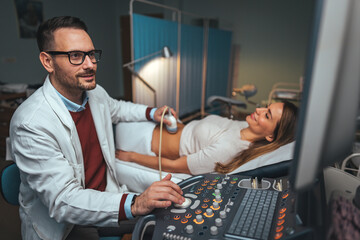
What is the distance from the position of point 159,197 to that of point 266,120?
801 millimetres

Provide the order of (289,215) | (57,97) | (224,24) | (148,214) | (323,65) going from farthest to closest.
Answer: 1. (224,24)
2. (57,97)
3. (148,214)
4. (289,215)
5. (323,65)

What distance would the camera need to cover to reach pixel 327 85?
13.6 inches

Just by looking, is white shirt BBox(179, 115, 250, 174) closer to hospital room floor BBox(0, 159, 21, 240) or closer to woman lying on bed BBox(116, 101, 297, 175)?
woman lying on bed BBox(116, 101, 297, 175)

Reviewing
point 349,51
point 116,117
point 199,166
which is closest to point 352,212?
point 349,51

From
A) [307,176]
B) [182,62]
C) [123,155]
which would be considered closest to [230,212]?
[307,176]

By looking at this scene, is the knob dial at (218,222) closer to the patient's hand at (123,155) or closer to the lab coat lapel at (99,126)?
the lab coat lapel at (99,126)

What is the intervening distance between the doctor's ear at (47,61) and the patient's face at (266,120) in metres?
0.96

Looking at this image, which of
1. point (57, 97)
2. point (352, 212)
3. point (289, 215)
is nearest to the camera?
point (352, 212)

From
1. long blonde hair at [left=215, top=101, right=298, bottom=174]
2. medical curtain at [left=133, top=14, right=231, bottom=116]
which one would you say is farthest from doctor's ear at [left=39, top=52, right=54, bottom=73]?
medical curtain at [left=133, top=14, right=231, bottom=116]

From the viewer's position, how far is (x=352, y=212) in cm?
49

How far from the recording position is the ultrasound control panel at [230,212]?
591 mm

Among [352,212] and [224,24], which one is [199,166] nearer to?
[352,212]

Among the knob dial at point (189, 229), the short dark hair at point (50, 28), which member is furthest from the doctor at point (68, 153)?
the knob dial at point (189, 229)

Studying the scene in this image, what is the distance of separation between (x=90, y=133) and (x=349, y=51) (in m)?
1.08
